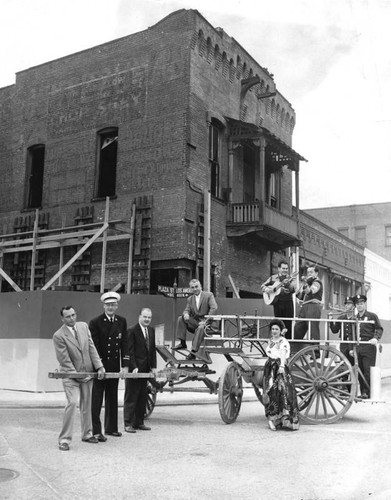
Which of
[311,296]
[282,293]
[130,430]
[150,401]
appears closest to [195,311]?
[282,293]

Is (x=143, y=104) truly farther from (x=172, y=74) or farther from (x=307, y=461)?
(x=307, y=461)

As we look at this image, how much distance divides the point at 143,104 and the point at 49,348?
9.56 meters

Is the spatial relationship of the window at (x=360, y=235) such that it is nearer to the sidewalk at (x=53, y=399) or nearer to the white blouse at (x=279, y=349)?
the sidewalk at (x=53, y=399)

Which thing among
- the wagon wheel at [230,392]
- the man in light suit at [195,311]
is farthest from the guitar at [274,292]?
the wagon wheel at [230,392]

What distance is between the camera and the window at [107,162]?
2127cm

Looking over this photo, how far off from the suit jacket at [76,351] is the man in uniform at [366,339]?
15.4ft

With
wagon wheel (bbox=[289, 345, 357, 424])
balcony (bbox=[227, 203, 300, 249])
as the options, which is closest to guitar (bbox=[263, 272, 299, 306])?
wagon wheel (bbox=[289, 345, 357, 424])

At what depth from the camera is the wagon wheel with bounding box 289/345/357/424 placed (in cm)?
933

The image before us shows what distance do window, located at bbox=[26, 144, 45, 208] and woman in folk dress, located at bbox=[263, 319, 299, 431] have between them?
15795mm

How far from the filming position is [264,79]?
2403cm

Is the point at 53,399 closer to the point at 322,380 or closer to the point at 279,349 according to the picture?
the point at 279,349

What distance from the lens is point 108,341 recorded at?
27.4 ft

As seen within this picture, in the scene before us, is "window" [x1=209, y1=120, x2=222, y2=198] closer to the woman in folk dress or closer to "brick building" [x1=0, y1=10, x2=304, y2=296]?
"brick building" [x1=0, y1=10, x2=304, y2=296]

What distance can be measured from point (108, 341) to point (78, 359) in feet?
2.36
